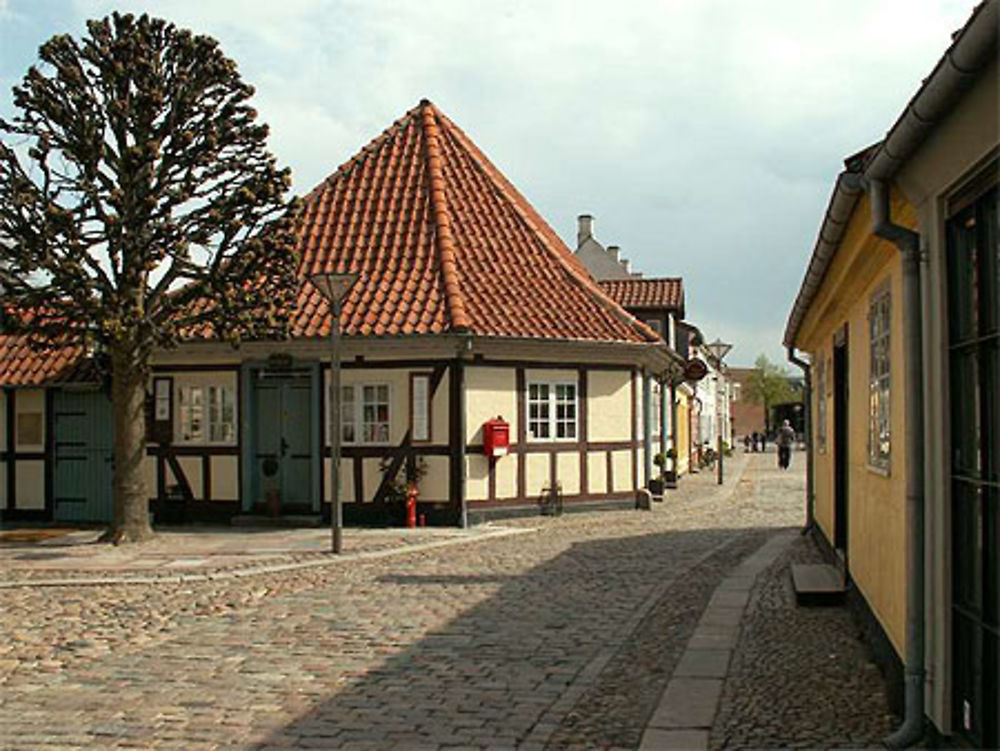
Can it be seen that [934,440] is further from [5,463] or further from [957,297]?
[5,463]

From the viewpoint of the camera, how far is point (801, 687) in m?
6.76

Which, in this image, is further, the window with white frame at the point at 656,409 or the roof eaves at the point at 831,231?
the window with white frame at the point at 656,409

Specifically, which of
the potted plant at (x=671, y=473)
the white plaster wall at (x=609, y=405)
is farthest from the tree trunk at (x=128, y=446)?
the potted plant at (x=671, y=473)

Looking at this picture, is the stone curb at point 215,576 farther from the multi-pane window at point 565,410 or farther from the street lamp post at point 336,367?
the multi-pane window at point 565,410

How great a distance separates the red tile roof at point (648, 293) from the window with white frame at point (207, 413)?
56.7 ft

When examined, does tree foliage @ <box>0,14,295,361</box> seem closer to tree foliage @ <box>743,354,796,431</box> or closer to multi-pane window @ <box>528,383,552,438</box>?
multi-pane window @ <box>528,383,552,438</box>

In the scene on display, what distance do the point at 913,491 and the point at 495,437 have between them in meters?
12.3

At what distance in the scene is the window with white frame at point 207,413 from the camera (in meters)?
18.3

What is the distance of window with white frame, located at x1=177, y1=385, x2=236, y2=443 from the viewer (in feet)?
59.9

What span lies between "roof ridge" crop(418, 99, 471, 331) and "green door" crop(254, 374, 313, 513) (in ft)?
8.78

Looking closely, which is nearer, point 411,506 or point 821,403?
point 821,403

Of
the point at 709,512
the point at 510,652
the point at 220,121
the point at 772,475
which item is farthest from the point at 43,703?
the point at 772,475

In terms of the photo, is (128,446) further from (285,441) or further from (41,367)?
(41,367)

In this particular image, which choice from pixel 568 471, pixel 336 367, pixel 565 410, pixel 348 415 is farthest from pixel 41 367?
pixel 568 471
